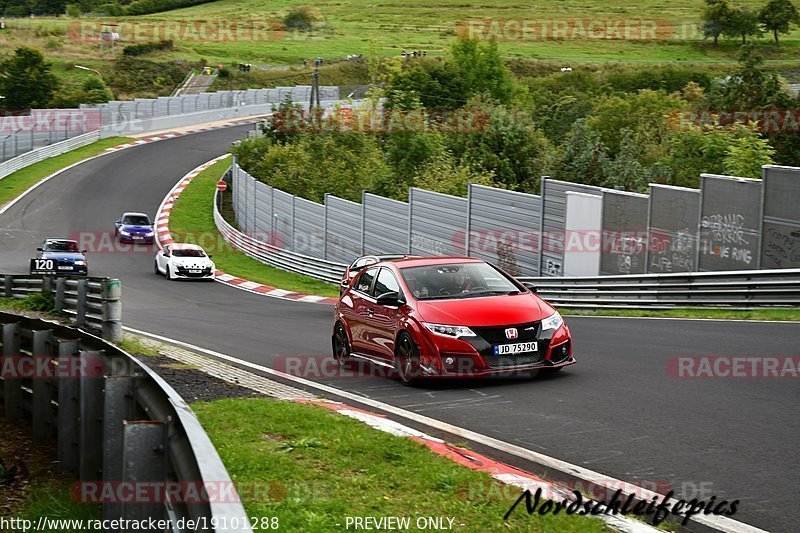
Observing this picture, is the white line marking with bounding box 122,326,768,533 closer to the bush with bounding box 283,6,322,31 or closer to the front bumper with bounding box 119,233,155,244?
the front bumper with bounding box 119,233,155,244

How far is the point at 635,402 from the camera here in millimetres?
10648

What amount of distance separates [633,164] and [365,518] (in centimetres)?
3559

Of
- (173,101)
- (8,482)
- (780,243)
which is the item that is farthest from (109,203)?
(8,482)

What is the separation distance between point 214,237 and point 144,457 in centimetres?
4530

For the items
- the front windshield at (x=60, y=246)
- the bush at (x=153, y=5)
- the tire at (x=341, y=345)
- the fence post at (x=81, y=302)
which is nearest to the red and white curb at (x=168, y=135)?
the front windshield at (x=60, y=246)

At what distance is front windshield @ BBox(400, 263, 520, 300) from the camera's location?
13.4 m

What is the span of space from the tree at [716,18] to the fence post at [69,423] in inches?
5411

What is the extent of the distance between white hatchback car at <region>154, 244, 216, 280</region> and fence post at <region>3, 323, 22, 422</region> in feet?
84.7

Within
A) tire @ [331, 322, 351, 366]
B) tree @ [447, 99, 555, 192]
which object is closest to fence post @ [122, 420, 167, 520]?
tire @ [331, 322, 351, 366]

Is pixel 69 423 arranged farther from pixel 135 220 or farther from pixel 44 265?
pixel 135 220

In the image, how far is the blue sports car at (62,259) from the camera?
36281 mm

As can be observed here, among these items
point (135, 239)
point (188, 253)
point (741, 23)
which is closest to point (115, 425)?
point (188, 253)

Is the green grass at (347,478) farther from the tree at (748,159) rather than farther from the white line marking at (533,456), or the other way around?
the tree at (748,159)

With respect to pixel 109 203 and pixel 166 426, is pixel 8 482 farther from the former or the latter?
pixel 109 203
